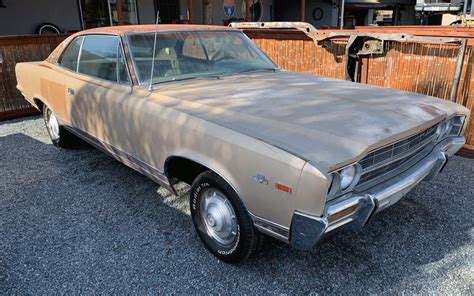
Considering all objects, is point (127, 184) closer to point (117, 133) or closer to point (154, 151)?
point (117, 133)

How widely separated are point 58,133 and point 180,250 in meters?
2.90

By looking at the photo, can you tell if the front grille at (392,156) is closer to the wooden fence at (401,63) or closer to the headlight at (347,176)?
the headlight at (347,176)

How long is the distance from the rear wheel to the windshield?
197 cm

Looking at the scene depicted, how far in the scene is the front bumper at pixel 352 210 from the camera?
2037 millimetres

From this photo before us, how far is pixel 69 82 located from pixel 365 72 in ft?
13.0

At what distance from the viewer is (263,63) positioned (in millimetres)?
4051

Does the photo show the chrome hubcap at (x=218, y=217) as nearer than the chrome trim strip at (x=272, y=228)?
No

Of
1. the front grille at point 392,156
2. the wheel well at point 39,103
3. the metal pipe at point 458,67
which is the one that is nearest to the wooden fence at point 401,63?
the metal pipe at point 458,67

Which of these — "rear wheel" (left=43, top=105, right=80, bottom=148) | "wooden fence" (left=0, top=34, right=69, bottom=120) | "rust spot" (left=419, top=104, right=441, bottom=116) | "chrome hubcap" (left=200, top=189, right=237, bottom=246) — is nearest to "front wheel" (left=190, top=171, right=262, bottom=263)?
"chrome hubcap" (left=200, top=189, right=237, bottom=246)

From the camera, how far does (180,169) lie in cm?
302

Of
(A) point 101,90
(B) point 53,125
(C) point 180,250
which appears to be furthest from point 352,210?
(B) point 53,125

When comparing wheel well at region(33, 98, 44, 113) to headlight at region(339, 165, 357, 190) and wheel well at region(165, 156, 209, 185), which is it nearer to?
wheel well at region(165, 156, 209, 185)

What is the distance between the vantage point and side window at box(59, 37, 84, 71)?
14.1 feet

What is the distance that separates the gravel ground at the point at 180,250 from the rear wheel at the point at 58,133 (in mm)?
980
